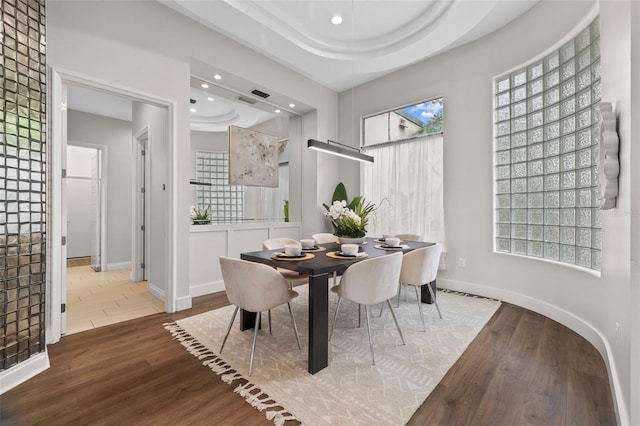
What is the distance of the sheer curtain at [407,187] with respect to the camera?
3.92 meters

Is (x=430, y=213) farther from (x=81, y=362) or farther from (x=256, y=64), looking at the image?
(x=81, y=362)

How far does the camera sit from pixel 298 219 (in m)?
4.78

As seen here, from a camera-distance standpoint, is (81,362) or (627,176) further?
(81,362)

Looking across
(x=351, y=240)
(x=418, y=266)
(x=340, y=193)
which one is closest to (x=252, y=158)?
(x=340, y=193)

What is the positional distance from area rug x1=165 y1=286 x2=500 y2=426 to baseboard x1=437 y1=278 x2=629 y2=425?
18.1 inches

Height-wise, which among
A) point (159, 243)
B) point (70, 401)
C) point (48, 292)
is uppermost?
point (159, 243)

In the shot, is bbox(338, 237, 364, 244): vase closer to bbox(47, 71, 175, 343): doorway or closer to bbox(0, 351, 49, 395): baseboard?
bbox(47, 71, 175, 343): doorway

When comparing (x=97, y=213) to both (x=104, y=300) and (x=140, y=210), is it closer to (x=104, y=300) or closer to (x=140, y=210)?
(x=140, y=210)

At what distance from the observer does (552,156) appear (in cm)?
286

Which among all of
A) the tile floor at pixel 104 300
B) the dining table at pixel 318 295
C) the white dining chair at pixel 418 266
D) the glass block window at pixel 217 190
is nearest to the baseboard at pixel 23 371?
the tile floor at pixel 104 300

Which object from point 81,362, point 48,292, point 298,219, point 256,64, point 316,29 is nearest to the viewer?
point 81,362

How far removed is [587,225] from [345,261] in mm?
2238

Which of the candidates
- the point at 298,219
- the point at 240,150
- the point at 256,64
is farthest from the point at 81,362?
the point at 256,64

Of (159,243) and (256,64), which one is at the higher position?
(256,64)
